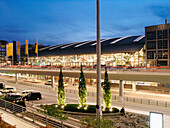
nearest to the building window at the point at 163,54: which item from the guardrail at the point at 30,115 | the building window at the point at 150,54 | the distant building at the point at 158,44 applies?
the distant building at the point at 158,44

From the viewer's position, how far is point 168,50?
178ft

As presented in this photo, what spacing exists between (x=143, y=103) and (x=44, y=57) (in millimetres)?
65462

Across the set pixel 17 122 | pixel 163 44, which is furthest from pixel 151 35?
pixel 17 122

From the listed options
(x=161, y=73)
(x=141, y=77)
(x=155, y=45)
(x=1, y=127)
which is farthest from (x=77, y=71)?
(x=1, y=127)

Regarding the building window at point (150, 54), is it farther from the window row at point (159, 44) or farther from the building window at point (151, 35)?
the building window at point (151, 35)

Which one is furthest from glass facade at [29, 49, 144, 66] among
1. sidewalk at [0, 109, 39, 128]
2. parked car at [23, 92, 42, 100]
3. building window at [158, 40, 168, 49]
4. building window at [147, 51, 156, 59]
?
sidewalk at [0, 109, 39, 128]

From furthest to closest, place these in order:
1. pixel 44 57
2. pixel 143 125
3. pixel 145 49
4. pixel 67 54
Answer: pixel 44 57 → pixel 67 54 → pixel 145 49 → pixel 143 125

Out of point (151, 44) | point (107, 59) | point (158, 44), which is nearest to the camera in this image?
point (158, 44)

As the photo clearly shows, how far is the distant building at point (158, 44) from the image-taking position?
178ft

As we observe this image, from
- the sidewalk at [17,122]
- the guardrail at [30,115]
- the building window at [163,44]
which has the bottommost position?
the sidewalk at [17,122]

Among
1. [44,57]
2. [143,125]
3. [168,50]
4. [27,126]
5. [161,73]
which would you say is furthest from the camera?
[44,57]

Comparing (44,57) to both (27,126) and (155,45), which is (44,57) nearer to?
(155,45)

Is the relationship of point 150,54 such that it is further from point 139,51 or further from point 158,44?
point 158,44

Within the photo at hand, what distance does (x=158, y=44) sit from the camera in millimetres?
56094
